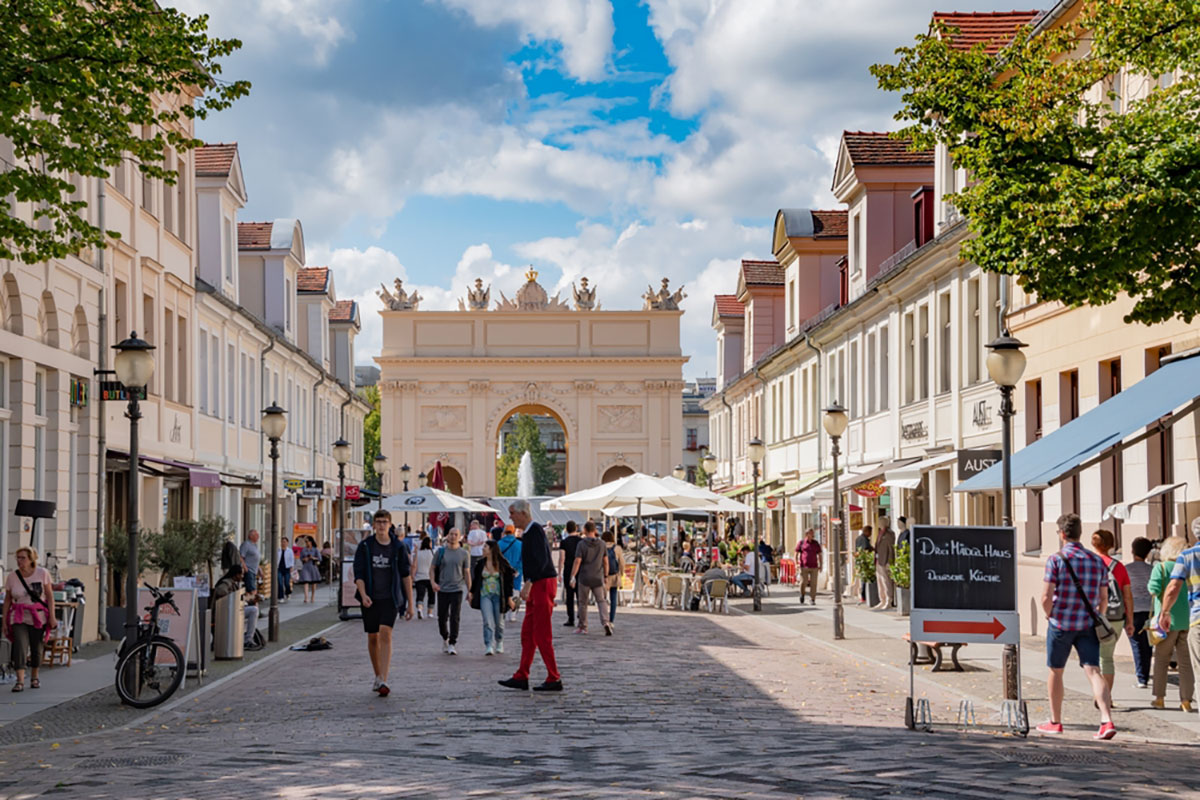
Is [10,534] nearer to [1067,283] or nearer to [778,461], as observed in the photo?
[1067,283]

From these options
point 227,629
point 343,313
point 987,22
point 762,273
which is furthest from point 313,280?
point 227,629

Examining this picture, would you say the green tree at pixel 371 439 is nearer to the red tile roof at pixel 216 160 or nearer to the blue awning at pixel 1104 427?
the red tile roof at pixel 216 160

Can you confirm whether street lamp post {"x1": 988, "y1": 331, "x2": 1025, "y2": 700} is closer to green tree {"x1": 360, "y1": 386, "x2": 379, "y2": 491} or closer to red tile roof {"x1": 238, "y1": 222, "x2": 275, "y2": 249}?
red tile roof {"x1": 238, "y1": 222, "x2": 275, "y2": 249}

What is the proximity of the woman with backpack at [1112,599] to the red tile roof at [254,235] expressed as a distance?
40.1 meters

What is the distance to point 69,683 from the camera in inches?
687

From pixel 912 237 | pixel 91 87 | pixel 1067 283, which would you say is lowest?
pixel 1067 283

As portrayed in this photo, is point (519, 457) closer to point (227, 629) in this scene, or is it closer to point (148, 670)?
point (227, 629)

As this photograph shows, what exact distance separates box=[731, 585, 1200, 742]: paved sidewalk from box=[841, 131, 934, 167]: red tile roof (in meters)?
13.2

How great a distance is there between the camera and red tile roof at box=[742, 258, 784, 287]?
59125 millimetres

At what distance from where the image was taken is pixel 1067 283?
1408cm

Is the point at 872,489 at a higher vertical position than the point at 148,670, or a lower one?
higher

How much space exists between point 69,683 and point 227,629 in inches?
122

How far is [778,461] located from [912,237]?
1605 centimetres

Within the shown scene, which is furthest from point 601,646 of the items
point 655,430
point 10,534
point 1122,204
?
point 655,430
